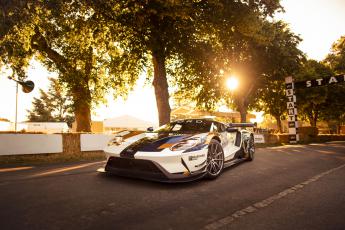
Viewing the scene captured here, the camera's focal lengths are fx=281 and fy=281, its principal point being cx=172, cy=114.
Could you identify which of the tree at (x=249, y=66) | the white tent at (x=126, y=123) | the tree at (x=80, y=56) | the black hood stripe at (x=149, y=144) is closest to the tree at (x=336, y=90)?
the tree at (x=249, y=66)

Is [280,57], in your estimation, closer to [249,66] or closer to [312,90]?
[249,66]

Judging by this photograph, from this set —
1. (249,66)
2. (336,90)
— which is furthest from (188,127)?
(336,90)

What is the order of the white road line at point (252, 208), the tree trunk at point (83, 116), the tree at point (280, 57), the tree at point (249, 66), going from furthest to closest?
1. the tree at point (280, 57)
2. the tree at point (249, 66)
3. the tree trunk at point (83, 116)
4. the white road line at point (252, 208)

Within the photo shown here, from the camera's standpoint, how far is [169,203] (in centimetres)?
379

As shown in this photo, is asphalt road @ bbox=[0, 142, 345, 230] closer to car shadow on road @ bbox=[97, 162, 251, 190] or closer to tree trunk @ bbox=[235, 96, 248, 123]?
car shadow on road @ bbox=[97, 162, 251, 190]

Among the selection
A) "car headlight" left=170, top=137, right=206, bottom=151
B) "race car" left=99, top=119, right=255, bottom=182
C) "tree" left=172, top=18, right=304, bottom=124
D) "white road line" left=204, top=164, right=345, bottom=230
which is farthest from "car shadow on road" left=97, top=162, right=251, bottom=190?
"tree" left=172, top=18, right=304, bottom=124

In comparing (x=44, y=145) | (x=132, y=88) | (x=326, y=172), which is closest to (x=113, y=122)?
(x=132, y=88)

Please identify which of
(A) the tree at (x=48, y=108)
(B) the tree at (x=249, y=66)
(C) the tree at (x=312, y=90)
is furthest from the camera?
(A) the tree at (x=48, y=108)

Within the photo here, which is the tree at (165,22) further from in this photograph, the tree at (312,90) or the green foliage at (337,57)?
the green foliage at (337,57)

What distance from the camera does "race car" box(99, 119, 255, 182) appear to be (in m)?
4.62

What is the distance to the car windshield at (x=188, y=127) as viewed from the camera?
614 centimetres

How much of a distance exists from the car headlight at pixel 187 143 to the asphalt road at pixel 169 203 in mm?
664

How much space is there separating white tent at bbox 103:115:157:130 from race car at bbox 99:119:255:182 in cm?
2869

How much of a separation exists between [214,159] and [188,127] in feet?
3.70
